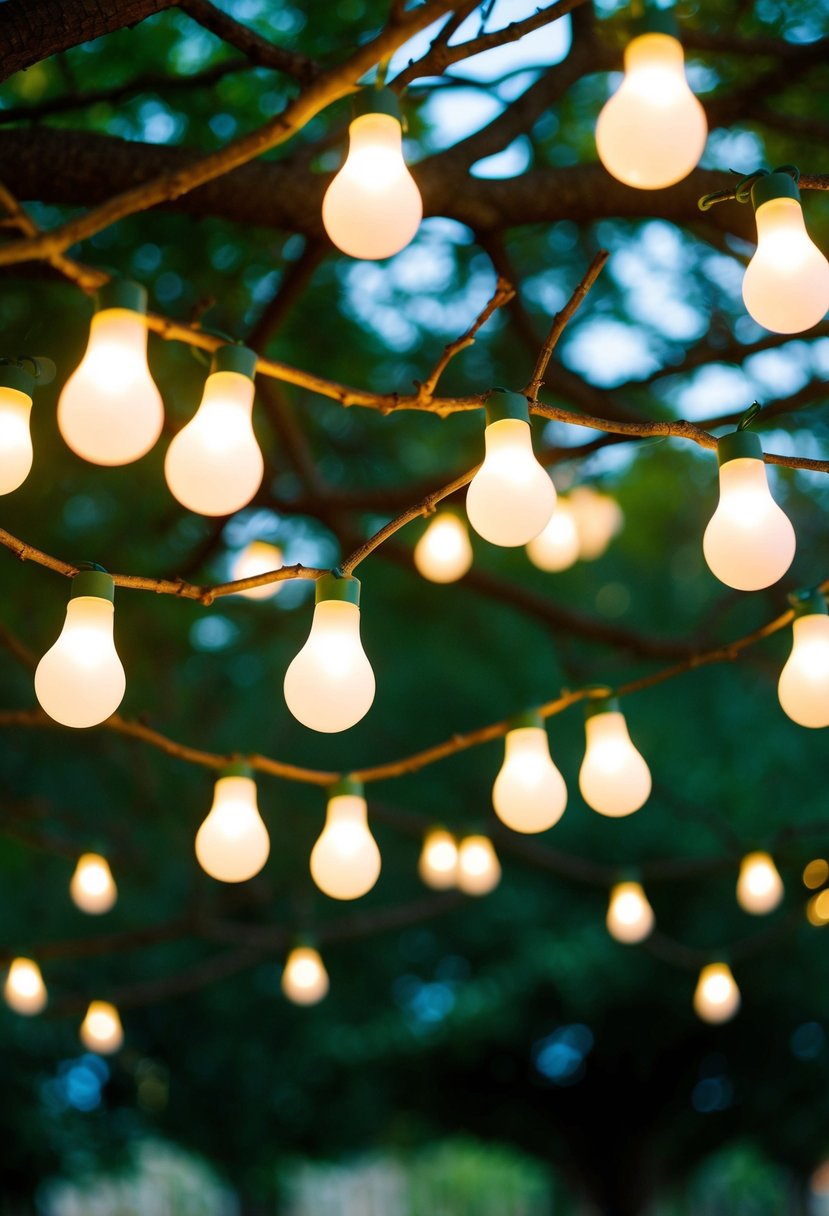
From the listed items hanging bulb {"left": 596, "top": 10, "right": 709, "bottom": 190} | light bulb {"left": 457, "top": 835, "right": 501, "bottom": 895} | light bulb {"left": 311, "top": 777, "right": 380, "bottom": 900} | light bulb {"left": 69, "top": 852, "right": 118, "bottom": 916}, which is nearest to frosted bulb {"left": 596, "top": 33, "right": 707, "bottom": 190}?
hanging bulb {"left": 596, "top": 10, "right": 709, "bottom": 190}

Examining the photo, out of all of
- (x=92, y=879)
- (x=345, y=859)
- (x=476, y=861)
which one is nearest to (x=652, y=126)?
(x=345, y=859)

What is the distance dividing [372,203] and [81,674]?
2.32 feet

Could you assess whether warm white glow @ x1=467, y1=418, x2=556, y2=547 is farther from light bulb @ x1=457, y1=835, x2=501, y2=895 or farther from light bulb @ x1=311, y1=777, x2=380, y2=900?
light bulb @ x1=457, y1=835, x2=501, y2=895

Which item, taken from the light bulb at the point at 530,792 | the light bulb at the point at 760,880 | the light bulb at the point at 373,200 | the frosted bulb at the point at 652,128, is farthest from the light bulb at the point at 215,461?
the light bulb at the point at 760,880

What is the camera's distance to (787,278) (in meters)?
1.42

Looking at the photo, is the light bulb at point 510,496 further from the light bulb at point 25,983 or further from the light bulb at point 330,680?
the light bulb at point 25,983

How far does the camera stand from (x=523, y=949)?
759 centimetres

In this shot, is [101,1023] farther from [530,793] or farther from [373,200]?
[373,200]

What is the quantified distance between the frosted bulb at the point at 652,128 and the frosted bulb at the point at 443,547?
2.13 metres

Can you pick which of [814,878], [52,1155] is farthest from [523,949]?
[814,878]

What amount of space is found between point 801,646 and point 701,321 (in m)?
3.23

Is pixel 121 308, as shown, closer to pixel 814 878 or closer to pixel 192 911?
pixel 192 911

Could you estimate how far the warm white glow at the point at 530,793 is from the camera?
7.22ft

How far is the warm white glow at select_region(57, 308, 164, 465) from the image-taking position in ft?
4.13
